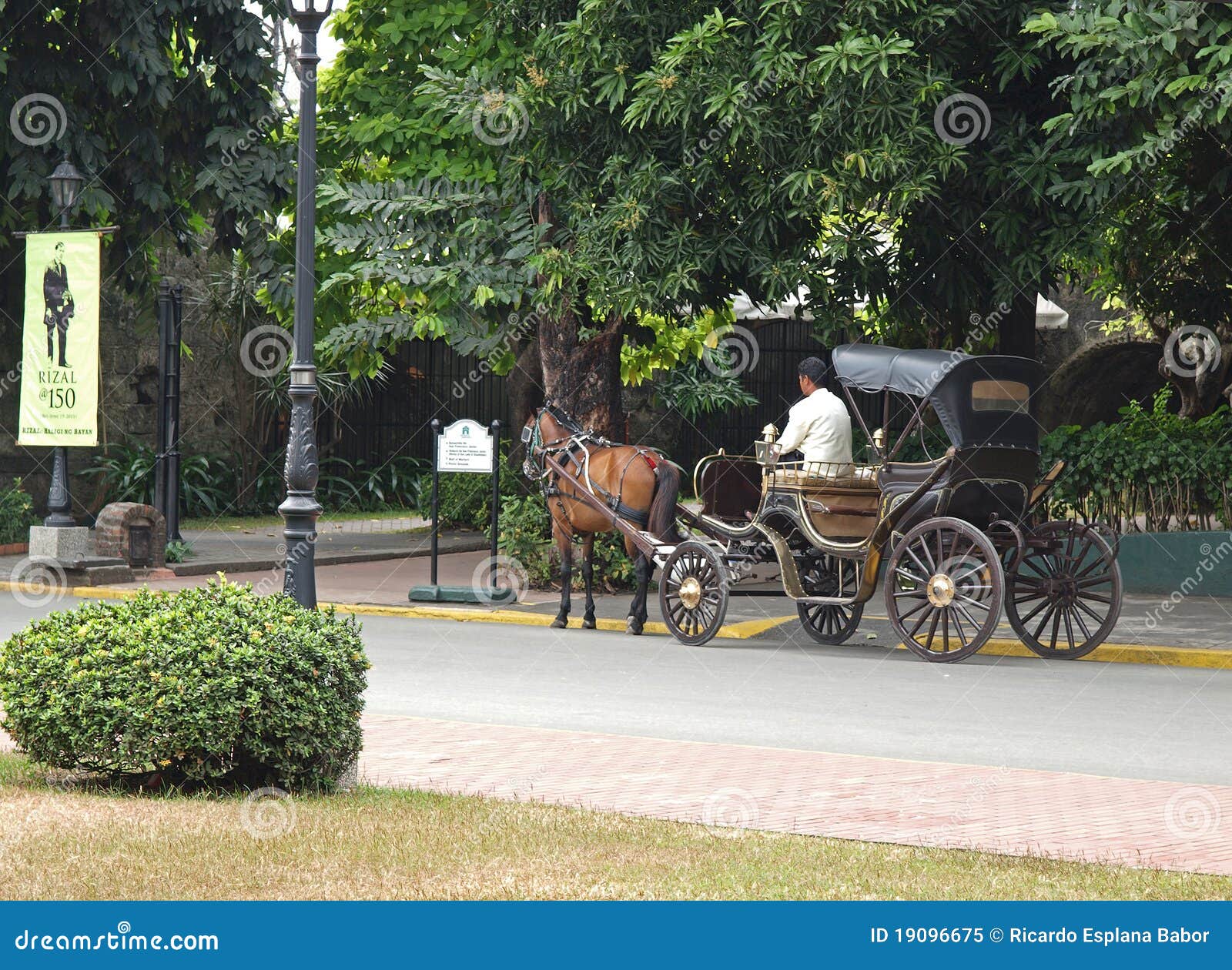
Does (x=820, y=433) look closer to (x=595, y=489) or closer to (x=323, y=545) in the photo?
(x=595, y=489)

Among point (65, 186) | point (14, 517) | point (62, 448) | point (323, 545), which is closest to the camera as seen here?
point (65, 186)

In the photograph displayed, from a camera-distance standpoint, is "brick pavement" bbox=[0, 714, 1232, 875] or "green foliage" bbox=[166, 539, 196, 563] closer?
"brick pavement" bbox=[0, 714, 1232, 875]

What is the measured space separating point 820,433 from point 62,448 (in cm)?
1053

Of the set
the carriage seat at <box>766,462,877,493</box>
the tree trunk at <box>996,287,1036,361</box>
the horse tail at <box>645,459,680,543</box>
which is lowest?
the horse tail at <box>645,459,680,543</box>

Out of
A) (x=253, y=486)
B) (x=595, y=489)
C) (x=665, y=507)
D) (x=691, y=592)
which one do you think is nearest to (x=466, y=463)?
(x=595, y=489)

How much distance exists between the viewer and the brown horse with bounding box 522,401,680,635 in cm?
1550

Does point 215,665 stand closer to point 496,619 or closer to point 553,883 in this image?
point 553,883

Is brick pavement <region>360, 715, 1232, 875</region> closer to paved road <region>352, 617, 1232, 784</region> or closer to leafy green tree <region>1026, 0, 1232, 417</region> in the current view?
paved road <region>352, 617, 1232, 784</region>

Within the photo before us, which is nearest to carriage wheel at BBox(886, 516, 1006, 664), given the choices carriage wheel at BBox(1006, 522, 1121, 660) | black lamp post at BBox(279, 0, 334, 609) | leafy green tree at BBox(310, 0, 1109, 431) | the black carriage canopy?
carriage wheel at BBox(1006, 522, 1121, 660)

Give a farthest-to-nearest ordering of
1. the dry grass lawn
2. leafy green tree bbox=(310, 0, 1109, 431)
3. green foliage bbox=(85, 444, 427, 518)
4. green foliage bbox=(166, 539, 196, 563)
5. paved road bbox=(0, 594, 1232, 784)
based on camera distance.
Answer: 1. green foliage bbox=(85, 444, 427, 518)
2. green foliage bbox=(166, 539, 196, 563)
3. leafy green tree bbox=(310, 0, 1109, 431)
4. paved road bbox=(0, 594, 1232, 784)
5. the dry grass lawn

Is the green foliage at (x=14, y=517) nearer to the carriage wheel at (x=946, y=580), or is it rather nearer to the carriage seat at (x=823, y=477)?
the carriage seat at (x=823, y=477)

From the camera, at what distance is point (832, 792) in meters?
8.16

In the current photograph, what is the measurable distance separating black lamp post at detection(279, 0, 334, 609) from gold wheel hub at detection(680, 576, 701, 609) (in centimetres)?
532

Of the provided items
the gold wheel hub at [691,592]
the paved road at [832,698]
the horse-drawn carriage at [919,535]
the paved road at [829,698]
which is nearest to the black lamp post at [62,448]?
the paved road at [829,698]
